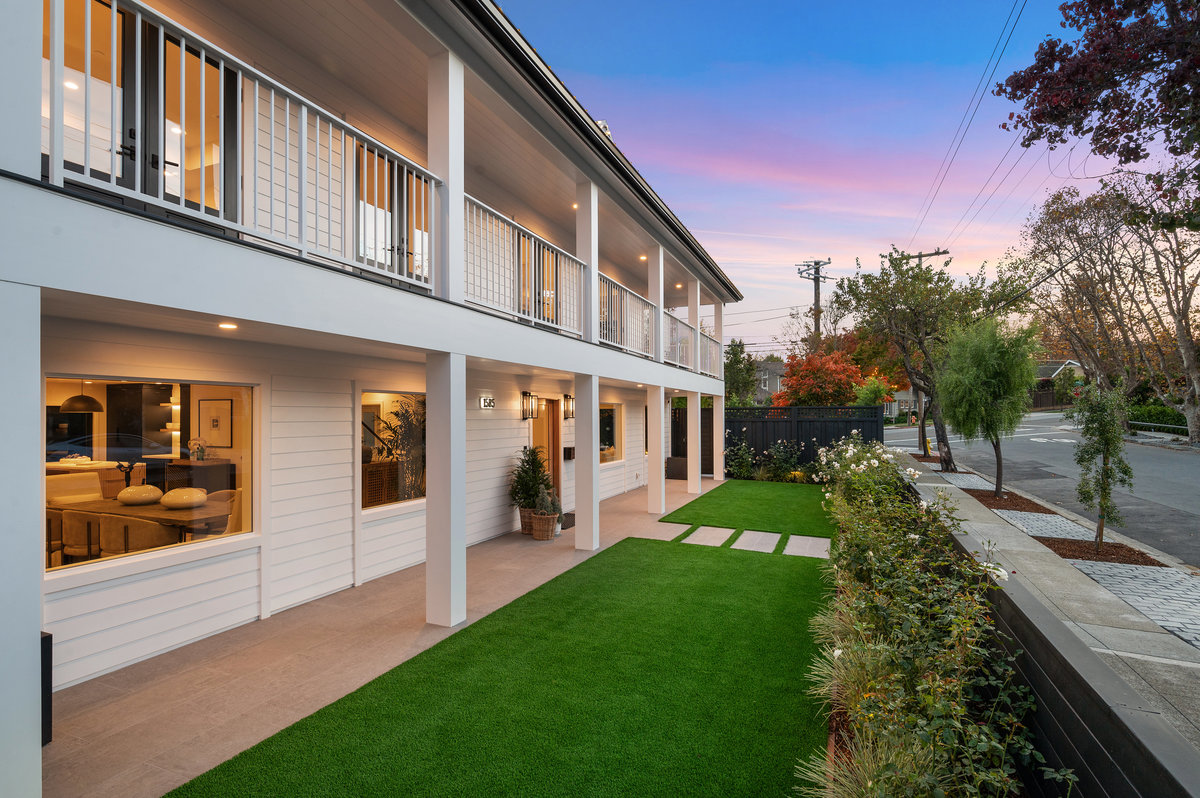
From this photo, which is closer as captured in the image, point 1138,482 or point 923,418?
point 1138,482

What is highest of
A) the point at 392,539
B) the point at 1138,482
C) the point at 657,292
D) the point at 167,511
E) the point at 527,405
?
the point at 657,292

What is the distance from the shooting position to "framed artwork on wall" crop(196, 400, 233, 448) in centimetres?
484

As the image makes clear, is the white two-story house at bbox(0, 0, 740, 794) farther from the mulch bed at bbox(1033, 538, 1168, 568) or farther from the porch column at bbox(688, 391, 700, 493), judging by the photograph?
the mulch bed at bbox(1033, 538, 1168, 568)

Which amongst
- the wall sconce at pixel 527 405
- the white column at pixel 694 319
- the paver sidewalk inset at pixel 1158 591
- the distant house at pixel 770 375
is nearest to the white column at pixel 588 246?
the wall sconce at pixel 527 405

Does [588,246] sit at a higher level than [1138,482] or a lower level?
higher

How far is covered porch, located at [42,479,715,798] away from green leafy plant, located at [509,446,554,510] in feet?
8.35

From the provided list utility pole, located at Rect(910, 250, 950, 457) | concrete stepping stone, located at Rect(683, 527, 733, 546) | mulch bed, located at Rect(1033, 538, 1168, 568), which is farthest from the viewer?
utility pole, located at Rect(910, 250, 950, 457)

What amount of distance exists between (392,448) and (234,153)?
3490 mm

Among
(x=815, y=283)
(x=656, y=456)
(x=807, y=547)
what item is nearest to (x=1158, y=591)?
(x=807, y=547)

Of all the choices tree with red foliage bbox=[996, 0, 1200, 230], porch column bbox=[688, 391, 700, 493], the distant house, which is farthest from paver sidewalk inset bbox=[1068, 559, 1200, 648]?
the distant house

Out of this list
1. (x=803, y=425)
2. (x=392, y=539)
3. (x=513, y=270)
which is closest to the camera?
(x=392, y=539)

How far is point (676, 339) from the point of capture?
495 inches

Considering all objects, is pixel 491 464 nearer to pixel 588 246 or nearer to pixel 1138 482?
pixel 588 246

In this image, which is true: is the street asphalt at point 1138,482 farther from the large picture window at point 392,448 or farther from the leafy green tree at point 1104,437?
the large picture window at point 392,448
